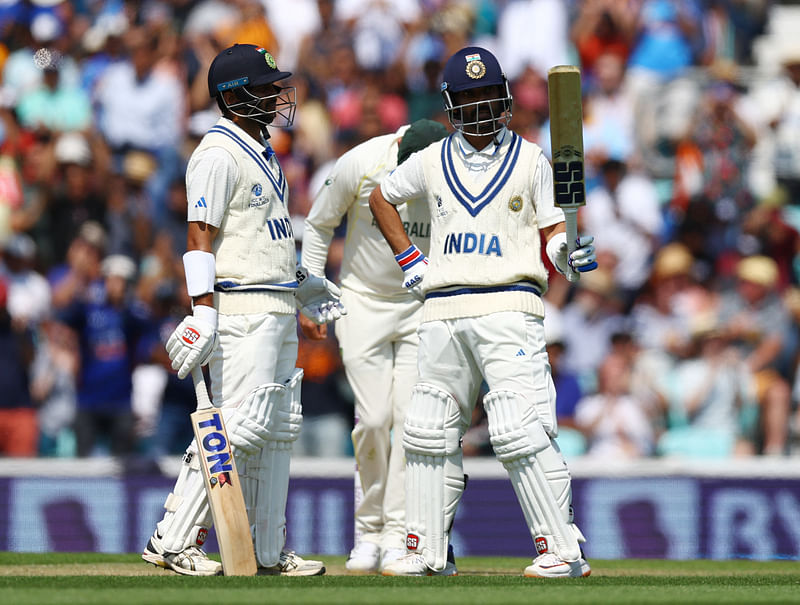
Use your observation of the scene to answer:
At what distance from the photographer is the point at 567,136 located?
643 cm

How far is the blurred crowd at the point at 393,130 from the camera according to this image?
1102 centimetres

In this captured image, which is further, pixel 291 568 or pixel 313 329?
pixel 313 329

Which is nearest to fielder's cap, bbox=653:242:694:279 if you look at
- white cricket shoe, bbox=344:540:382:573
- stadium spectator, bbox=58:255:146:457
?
stadium spectator, bbox=58:255:146:457

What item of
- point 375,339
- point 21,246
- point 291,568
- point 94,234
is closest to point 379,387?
point 375,339

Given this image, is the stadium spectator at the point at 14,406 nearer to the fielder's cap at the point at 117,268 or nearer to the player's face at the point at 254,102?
the fielder's cap at the point at 117,268

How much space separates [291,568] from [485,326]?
1.59 metres

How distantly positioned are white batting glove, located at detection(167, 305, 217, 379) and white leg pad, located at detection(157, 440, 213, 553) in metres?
0.42

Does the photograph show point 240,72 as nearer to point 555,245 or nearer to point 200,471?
point 555,245

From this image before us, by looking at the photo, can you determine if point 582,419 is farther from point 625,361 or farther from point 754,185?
point 754,185

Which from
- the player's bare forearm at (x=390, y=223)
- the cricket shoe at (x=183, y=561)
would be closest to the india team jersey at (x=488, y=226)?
the player's bare forearm at (x=390, y=223)

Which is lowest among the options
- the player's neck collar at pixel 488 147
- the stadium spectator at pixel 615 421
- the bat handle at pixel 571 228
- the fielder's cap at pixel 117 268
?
the stadium spectator at pixel 615 421

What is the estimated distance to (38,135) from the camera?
46.0 feet

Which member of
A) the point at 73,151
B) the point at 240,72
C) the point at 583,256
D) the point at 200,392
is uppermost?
the point at 73,151

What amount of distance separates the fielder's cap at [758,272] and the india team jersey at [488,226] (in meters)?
5.32
